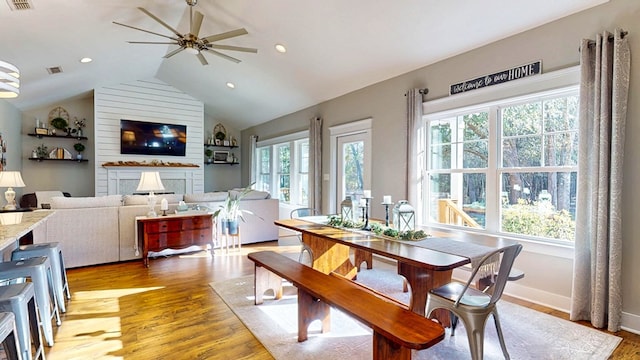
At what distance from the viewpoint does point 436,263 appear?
186 cm

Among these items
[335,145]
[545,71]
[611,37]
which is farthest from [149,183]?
[611,37]

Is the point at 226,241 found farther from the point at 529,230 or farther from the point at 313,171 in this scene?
the point at 529,230

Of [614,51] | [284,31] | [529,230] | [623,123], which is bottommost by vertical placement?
[529,230]

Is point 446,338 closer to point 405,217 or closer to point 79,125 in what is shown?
point 405,217

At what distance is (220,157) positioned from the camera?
9.16m

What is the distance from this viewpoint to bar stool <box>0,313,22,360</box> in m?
1.43

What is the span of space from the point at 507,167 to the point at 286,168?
486 cm

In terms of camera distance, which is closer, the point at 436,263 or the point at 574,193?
the point at 436,263

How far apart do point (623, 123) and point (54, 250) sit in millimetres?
4685

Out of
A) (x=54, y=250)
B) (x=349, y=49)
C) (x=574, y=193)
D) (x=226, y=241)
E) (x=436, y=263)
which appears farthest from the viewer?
(x=226, y=241)

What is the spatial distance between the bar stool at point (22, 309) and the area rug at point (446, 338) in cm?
134

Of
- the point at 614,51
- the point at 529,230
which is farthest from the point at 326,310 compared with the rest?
the point at 614,51

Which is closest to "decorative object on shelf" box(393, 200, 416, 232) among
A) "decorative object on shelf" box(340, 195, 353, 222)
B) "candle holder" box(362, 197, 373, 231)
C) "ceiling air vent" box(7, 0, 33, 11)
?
"candle holder" box(362, 197, 373, 231)

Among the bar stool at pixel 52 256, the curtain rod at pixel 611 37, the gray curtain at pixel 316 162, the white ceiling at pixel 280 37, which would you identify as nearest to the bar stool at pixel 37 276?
the bar stool at pixel 52 256
